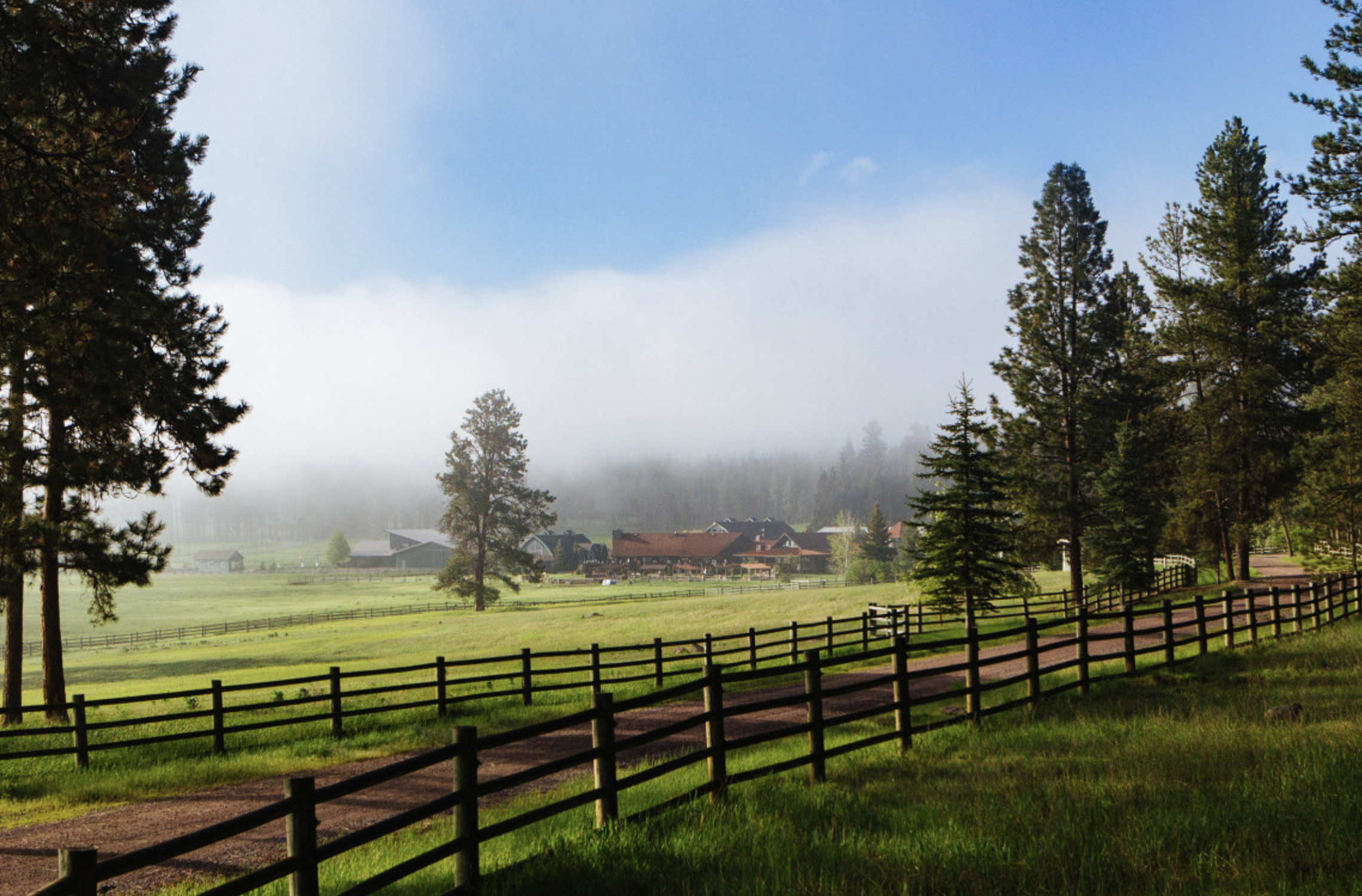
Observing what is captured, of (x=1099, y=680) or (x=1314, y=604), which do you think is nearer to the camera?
(x=1099, y=680)

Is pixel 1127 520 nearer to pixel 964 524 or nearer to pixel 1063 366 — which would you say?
pixel 1063 366

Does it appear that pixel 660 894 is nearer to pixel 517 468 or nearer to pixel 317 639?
pixel 317 639

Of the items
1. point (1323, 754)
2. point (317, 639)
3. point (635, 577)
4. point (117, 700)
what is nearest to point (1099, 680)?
point (1323, 754)

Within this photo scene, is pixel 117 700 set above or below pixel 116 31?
below

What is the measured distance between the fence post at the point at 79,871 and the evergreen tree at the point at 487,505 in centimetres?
6085

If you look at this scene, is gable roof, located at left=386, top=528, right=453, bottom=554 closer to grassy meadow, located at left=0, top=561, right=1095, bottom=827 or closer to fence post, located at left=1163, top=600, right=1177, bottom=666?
grassy meadow, located at left=0, top=561, right=1095, bottom=827

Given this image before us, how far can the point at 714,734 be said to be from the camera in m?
8.18

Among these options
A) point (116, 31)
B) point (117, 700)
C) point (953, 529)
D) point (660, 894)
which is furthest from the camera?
point (953, 529)

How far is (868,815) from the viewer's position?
7293 millimetres

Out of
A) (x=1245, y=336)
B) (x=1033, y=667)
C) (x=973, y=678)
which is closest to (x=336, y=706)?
(x=973, y=678)

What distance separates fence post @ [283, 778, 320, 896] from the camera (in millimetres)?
4641

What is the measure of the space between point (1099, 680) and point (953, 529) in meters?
12.9

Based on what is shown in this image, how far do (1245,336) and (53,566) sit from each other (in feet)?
156

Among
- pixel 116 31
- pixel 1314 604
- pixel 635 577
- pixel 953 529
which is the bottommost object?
pixel 635 577
